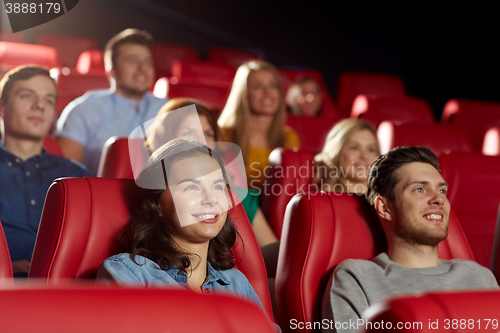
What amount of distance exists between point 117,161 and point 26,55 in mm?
2735

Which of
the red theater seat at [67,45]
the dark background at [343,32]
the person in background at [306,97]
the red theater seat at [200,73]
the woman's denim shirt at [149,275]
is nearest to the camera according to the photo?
the woman's denim shirt at [149,275]

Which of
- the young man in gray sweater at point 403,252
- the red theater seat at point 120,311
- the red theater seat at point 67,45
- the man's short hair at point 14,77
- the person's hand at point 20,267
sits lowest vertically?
the person's hand at point 20,267

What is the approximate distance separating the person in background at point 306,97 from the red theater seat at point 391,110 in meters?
0.27

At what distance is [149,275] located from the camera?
3.48 ft

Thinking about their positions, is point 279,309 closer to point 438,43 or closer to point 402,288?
point 402,288

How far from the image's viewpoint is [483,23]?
451 centimetres

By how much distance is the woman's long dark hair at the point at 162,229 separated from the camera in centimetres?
112

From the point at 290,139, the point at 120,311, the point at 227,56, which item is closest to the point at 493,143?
the point at 290,139

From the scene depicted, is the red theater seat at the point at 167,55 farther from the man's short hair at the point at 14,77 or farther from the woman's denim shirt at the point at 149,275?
the woman's denim shirt at the point at 149,275

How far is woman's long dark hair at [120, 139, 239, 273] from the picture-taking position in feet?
3.66

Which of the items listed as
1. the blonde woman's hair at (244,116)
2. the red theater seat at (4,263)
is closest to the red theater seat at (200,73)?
the blonde woman's hair at (244,116)

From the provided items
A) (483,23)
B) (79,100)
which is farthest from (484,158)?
(483,23)

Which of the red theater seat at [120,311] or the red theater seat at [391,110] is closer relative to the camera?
the red theater seat at [120,311]

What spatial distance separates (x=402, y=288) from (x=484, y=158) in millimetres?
889
